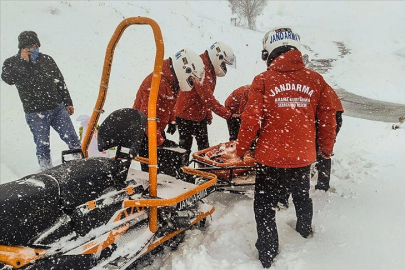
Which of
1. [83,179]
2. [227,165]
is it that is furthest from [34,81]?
[227,165]

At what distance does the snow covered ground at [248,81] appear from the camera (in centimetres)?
317

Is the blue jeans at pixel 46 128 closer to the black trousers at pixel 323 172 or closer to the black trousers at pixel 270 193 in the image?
the black trousers at pixel 270 193

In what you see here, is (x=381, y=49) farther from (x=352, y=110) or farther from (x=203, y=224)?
(x=203, y=224)

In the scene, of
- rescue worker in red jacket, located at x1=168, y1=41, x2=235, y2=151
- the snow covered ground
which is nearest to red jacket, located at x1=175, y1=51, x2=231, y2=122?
rescue worker in red jacket, located at x1=168, y1=41, x2=235, y2=151

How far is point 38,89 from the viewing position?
4848mm

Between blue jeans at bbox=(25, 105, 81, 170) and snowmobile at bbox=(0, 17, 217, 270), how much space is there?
64.6 inches

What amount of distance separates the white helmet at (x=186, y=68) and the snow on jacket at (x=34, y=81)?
192 centimetres

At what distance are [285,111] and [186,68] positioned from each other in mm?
1530

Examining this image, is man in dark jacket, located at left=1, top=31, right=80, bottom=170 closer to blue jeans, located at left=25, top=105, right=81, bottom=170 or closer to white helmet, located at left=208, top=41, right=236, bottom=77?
blue jeans, located at left=25, top=105, right=81, bottom=170

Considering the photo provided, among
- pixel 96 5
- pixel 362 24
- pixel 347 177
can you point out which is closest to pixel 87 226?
pixel 347 177

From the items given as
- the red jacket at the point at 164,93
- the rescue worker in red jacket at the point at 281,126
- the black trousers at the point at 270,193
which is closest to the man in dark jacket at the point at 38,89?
the red jacket at the point at 164,93

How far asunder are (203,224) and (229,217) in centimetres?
31

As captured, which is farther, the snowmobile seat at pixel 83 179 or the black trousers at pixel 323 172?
the black trousers at pixel 323 172

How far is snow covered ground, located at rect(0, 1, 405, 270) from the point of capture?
10.4 ft
